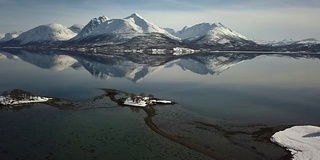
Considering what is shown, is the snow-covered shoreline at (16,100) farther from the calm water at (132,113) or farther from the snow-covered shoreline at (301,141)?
the snow-covered shoreline at (301,141)

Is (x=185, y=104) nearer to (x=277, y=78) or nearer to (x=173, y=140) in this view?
(x=173, y=140)

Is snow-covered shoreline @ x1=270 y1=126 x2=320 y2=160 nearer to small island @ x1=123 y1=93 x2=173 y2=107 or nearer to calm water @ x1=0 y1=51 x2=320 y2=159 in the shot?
calm water @ x1=0 y1=51 x2=320 y2=159

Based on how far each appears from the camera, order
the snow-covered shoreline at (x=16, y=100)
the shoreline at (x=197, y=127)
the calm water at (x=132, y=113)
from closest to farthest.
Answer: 1. the shoreline at (x=197, y=127)
2. the calm water at (x=132, y=113)
3. the snow-covered shoreline at (x=16, y=100)

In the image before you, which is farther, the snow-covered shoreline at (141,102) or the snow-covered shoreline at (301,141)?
the snow-covered shoreline at (141,102)

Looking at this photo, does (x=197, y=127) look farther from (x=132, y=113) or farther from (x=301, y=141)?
(x=301, y=141)

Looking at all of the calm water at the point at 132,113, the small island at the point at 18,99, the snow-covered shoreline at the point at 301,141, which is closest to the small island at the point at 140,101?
the calm water at the point at 132,113

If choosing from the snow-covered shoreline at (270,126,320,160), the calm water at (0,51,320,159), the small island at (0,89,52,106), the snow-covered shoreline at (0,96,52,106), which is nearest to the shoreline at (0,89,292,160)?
the snow-covered shoreline at (270,126,320,160)

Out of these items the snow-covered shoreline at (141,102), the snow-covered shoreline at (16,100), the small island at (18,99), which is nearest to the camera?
the snow-covered shoreline at (16,100)

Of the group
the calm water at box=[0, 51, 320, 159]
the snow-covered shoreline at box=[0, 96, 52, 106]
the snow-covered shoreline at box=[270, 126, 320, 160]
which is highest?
the snow-covered shoreline at box=[0, 96, 52, 106]
